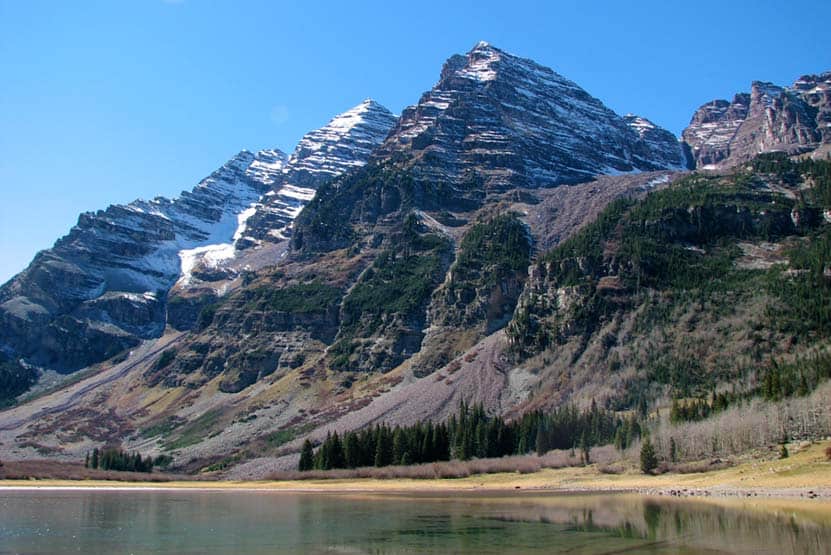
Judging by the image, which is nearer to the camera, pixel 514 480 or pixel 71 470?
pixel 514 480

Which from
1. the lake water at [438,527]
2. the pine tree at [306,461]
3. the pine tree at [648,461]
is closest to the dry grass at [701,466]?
the pine tree at [648,461]

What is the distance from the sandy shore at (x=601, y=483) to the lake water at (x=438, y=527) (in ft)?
27.2

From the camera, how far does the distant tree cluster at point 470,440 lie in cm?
16401

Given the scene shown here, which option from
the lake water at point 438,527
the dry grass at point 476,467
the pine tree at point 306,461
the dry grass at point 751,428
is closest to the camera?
the lake water at point 438,527

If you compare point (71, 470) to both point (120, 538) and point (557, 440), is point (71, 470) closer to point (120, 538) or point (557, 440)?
point (557, 440)

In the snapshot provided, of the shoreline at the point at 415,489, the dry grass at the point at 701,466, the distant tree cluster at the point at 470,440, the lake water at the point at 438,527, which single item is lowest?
the shoreline at the point at 415,489

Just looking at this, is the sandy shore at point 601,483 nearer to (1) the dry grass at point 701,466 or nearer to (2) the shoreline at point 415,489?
(2) the shoreline at point 415,489

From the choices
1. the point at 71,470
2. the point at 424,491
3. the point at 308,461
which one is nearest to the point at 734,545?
the point at 424,491

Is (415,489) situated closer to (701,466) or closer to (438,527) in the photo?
(701,466)

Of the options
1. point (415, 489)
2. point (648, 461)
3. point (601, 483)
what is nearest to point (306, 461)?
point (415, 489)

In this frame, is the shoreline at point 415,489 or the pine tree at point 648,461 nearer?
the shoreline at point 415,489

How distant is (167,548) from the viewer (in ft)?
199

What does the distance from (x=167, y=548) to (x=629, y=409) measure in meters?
145

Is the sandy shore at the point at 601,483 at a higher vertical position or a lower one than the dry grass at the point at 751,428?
lower
